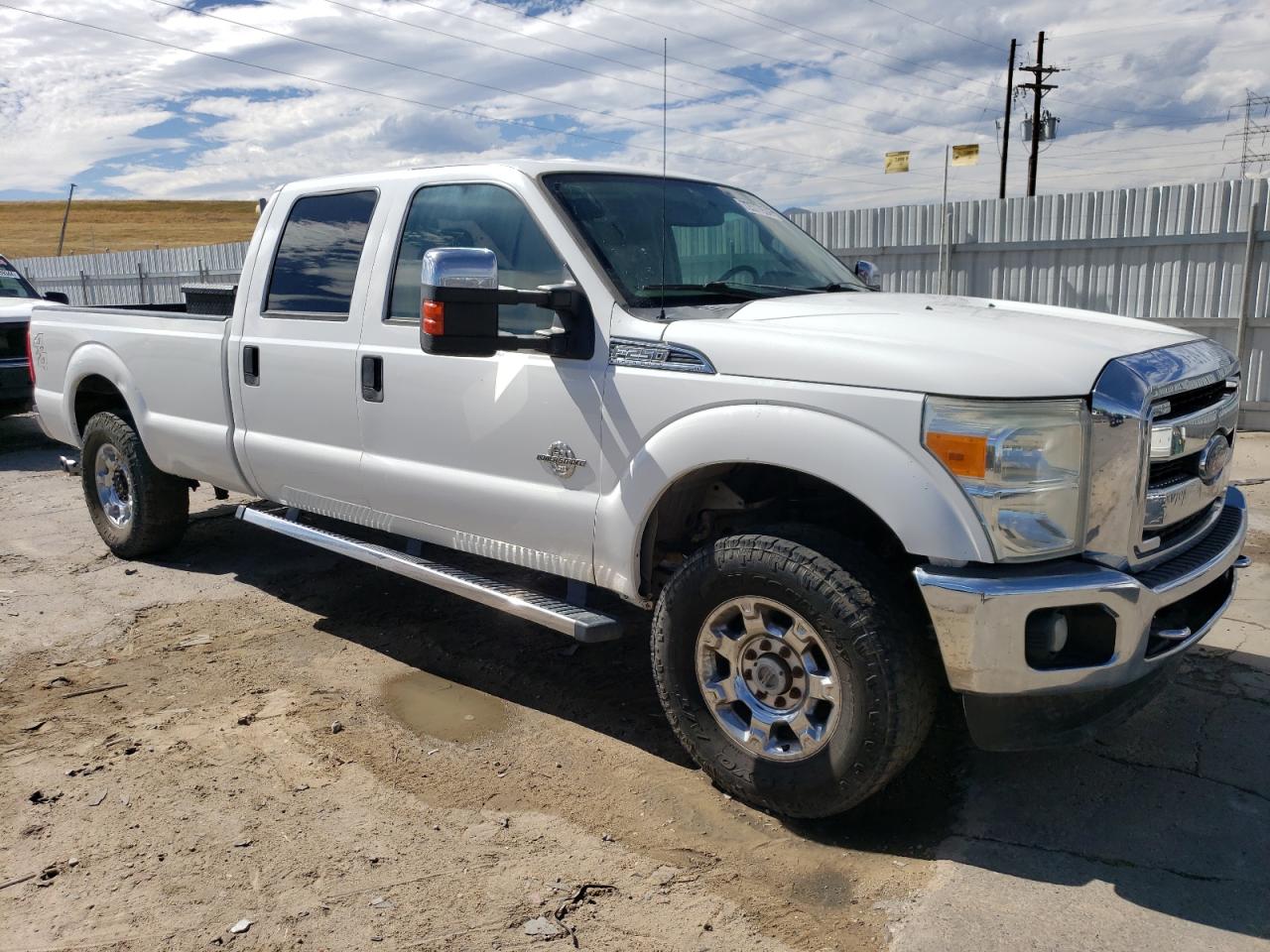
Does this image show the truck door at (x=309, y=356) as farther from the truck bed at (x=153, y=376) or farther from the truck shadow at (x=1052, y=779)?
the truck shadow at (x=1052, y=779)

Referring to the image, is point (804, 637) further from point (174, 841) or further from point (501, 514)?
point (174, 841)

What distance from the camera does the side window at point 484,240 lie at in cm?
383

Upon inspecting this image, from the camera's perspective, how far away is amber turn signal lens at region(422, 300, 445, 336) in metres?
3.19

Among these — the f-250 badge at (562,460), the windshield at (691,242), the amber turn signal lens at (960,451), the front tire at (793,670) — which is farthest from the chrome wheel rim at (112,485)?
the amber turn signal lens at (960,451)

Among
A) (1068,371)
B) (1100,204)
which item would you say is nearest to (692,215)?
(1068,371)

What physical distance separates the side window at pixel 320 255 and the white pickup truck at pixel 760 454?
0.02 m

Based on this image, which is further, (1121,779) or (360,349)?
(360,349)

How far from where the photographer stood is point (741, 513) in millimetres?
3631

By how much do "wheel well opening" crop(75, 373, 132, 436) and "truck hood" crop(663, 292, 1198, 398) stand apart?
4.30 m

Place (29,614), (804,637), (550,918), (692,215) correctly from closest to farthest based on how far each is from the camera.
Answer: (550,918) → (804,637) → (692,215) → (29,614)

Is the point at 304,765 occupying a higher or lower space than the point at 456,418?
lower

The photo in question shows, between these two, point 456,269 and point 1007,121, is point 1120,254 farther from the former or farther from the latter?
point 1007,121

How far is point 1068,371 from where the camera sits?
112 inches

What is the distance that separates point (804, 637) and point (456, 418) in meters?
1.62
